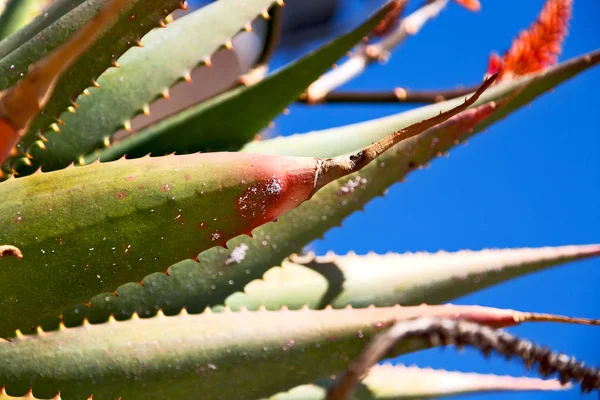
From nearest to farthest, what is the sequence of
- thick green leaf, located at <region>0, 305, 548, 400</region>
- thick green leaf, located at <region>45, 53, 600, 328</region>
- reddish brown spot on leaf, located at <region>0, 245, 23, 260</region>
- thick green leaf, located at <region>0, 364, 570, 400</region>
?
1. reddish brown spot on leaf, located at <region>0, 245, 23, 260</region>
2. thick green leaf, located at <region>0, 305, 548, 400</region>
3. thick green leaf, located at <region>45, 53, 600, 328</region>
4. thick green leaf, located at <region>0, 364, 570, 400</region>

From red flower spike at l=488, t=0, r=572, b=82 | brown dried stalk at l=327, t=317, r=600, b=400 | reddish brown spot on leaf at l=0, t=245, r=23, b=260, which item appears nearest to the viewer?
brown dried stalk at l=327, t=317, r=600, b=400

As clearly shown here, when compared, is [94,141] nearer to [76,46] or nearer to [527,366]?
[76,46]

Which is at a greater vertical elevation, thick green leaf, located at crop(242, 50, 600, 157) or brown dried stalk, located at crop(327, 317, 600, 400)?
thick green leaf, located at crop(242, 50, 600, 157)

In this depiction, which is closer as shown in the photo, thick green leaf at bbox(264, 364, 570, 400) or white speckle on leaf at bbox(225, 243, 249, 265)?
white speckle on leaf at bbox(225, 243, 249, 265)

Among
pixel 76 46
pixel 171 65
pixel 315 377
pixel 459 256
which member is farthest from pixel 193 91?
pixel 76 46

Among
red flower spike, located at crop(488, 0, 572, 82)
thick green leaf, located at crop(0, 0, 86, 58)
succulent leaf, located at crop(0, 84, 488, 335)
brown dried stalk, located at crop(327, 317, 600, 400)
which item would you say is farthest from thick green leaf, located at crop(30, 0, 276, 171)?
brown dried stalk, located at crop(327, 317, 600, 400)

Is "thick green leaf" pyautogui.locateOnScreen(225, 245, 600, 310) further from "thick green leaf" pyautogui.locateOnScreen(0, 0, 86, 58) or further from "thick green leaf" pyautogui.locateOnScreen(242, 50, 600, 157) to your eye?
"thick green leaf" pyautogui.locateOnScreen(0, 0, 86, 58)

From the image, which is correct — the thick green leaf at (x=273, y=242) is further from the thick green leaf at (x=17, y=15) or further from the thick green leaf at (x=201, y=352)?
the thick green leaf at (x=17, y=15)

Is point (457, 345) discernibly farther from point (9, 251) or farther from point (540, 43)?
point (540, 43)
